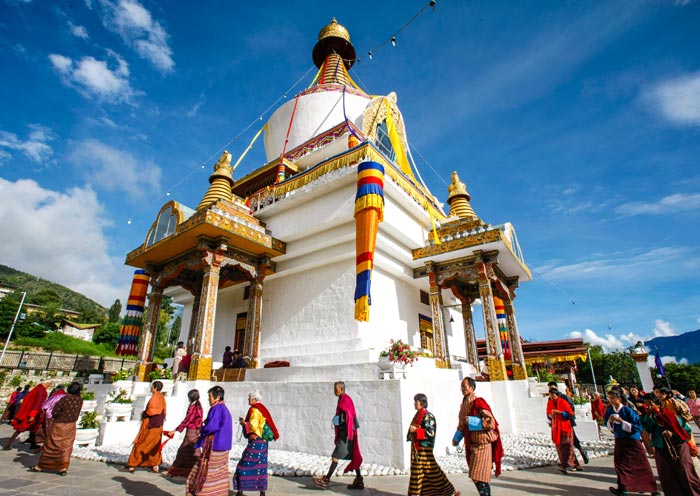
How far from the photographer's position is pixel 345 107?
62.2ft

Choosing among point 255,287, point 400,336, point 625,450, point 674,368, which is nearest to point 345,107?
point 255,287

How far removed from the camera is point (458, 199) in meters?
16.8

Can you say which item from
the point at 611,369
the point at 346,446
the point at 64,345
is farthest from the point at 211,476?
the point at 611,369

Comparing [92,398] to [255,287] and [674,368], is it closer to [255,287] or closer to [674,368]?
[255,287]

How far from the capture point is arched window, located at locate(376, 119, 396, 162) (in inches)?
686

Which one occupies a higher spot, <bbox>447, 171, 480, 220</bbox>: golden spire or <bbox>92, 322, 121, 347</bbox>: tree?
<bbox>447, 171, 480, 220</bbox>: golden spire

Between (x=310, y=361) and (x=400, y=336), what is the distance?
362 centimetres

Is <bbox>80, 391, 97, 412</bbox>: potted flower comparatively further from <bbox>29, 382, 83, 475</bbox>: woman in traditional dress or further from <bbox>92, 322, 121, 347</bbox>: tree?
<bbox>92, 322, 121, 347</bbox>: tree

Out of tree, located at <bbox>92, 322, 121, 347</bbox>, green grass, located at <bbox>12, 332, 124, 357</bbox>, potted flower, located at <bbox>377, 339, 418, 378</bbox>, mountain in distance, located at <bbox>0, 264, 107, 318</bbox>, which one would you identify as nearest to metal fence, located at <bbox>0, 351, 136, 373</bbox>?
green grass, located at <bbox>12, 332, 124, 357</bbox>

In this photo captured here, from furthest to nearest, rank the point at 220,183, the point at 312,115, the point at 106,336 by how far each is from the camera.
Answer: the point at 106,336 < the point at 312,115 < the point at 220,183

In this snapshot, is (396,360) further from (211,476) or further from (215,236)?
(215,236)

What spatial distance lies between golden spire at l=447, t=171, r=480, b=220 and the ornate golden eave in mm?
7979

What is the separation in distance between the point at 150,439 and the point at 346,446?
12.0 feet

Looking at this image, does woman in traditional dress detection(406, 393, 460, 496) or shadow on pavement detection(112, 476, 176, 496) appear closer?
woman in traditional dress detection(406, 393, 460, 496)
